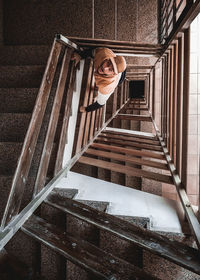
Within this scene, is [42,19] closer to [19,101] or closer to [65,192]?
[19,101]

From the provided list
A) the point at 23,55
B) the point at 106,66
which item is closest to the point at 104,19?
the point at 23,55

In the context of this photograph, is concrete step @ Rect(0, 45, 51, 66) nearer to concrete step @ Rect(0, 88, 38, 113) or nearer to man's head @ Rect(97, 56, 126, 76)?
concrete step @ Rect(0, 88, 38, 113)

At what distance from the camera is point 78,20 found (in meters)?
3.67

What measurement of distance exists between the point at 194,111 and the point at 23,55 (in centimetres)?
404

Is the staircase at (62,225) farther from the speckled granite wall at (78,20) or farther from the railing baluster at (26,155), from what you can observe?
the speckled granite wall at (78,20)

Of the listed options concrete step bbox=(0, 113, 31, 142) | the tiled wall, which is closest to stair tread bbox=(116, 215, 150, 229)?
concrete step bbox=(0, 113, 31, 142)

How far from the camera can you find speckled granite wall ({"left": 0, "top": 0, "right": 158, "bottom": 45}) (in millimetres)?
3645

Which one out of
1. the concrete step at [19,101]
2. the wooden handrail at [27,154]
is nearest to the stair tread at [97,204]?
the wooden handrail at [27,154]

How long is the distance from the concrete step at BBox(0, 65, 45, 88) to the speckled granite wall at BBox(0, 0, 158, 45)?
1573 mm

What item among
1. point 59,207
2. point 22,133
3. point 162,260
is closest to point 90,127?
point 22,133

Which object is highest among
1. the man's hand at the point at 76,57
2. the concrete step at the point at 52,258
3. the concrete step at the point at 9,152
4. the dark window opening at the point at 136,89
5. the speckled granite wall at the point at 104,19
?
the speckled granite wall at the point at 104,19

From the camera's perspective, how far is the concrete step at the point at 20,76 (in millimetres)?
2314

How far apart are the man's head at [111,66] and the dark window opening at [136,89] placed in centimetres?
649

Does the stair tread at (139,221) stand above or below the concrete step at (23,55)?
below
